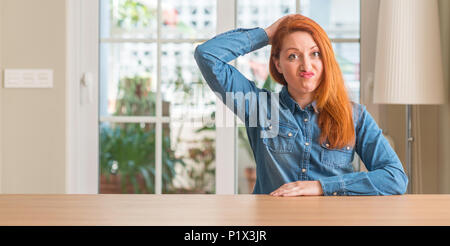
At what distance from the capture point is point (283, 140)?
5.65ft

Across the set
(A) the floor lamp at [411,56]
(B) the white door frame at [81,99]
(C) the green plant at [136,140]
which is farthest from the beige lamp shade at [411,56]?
(B) the white door frame at [81,99]

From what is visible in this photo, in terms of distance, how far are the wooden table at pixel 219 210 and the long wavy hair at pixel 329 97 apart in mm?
535

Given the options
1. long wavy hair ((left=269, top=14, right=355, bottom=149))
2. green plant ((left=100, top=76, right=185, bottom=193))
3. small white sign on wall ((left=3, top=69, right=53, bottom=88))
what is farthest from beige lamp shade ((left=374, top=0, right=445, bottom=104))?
small white sign on wall ((left=3, top=69, right=53, bottom=88))

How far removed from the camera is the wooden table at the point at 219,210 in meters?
0.81

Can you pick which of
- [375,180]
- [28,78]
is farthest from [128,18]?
[375,180]

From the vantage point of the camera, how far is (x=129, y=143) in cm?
283

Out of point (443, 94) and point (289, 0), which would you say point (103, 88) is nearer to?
point (289, 0)

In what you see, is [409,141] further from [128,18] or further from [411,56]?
[128,18]

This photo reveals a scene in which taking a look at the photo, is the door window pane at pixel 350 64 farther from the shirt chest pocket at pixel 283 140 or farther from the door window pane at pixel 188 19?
the shirt chest pocket at pixel 283 140

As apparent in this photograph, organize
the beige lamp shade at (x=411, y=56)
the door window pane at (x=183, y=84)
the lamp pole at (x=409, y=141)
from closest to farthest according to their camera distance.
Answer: the beige lamp shade at (x=411, y=56) → the lamp pole at (x=409, y=141) → the door window pane at (x=183, y=84)

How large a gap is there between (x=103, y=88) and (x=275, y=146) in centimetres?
136

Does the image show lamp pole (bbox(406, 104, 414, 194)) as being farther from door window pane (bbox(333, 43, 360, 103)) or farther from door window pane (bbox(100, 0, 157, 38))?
door window pane (bbox(100, 0, 157, 38))

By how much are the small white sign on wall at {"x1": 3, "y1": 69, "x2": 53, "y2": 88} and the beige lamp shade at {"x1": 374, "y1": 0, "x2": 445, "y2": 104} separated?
63.3 inches
